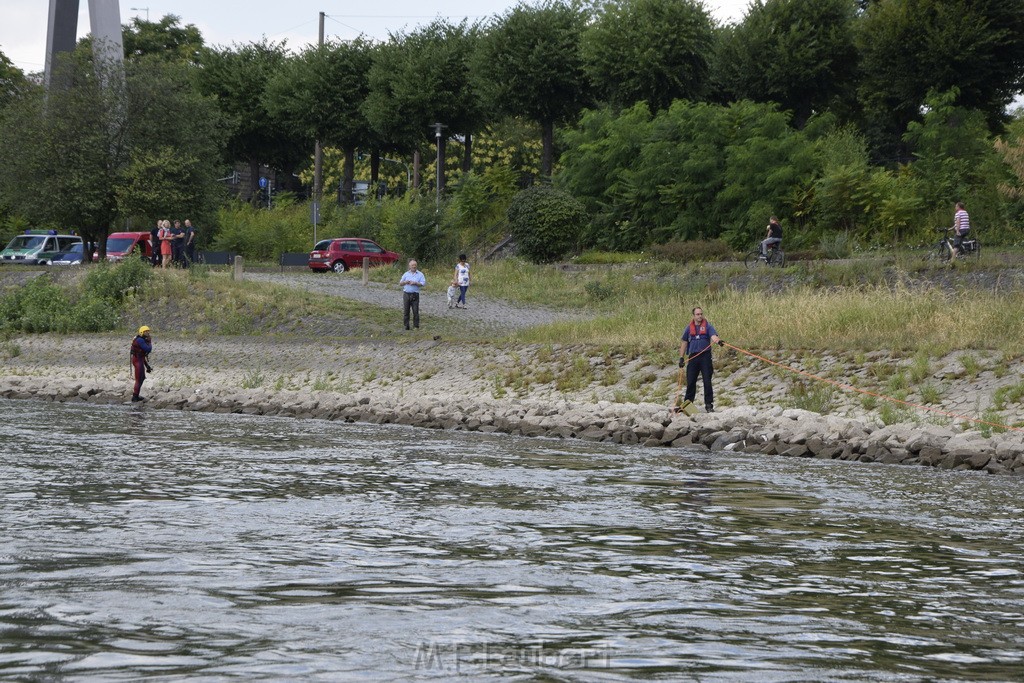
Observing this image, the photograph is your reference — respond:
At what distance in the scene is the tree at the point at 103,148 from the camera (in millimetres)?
47438

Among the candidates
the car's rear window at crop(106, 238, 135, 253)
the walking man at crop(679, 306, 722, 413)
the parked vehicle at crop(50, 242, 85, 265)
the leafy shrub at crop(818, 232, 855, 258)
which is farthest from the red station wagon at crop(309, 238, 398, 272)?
the walking man at crop(679, 306, 722, 413)

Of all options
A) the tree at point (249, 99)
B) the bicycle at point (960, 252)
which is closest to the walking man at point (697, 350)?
the bicycle at point (960, 252)

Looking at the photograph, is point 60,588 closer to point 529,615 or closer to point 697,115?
point 529,615

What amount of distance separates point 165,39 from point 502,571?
8736cm

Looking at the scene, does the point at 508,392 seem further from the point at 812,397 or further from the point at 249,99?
the point at 249,99

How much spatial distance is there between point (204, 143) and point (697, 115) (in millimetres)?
18247

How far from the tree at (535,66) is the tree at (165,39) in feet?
99.7

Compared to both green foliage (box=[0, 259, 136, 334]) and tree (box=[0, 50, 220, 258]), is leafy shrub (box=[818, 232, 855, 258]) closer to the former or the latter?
green foliage (box=[0, 259, 136, 334])

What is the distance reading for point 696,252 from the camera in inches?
1750

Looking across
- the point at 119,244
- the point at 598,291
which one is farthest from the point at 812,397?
the point at 119,244

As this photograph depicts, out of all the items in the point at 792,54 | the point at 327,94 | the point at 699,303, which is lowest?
the point at 699,303

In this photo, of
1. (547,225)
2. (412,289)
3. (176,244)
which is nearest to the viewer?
(412,289)

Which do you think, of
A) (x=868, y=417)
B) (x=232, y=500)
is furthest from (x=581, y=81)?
(x=232, y=500)

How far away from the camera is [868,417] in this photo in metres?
22.1
